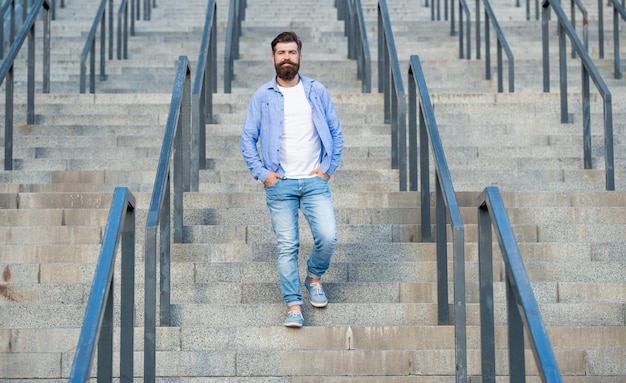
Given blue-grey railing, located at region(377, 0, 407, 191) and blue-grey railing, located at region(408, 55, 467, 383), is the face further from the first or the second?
blue-grey railing, located at region(377, 0, 407, 191)

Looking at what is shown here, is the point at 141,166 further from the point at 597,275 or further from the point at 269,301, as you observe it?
the point at 597,275

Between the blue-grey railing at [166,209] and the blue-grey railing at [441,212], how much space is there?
1.24 metres

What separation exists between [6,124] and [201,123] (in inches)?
50.7

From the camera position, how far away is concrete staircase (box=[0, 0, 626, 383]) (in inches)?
223

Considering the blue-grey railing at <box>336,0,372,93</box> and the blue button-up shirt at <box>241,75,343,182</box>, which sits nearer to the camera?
the blue button-up shirt at <box>241,75,343,182</box>

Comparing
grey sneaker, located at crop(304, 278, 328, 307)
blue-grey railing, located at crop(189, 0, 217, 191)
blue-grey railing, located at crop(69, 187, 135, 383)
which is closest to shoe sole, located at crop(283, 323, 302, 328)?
grey sneaker, located at crop(304, 278, 328, 307)

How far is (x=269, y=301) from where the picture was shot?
20.8 feet

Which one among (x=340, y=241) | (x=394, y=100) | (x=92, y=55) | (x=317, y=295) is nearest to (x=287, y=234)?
(x=317, y=295)

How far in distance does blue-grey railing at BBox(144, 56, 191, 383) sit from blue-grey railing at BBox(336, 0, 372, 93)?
2234mm

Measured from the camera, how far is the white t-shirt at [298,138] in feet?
19.9

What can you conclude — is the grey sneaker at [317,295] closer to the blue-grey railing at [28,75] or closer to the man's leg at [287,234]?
the man's leg at [287,234]

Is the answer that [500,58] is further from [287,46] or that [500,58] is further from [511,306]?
[511,306]

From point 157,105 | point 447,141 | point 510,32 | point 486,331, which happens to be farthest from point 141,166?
point 510,32

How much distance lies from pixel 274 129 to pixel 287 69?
0.94 ft
